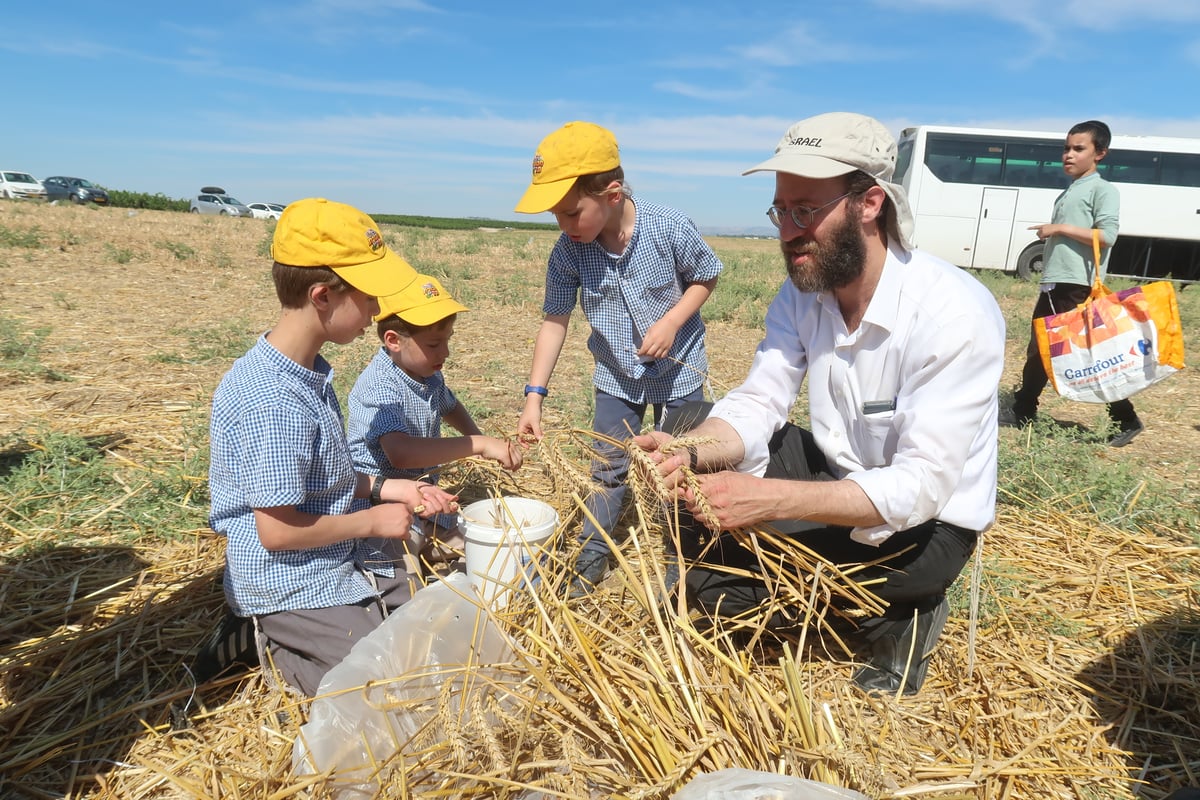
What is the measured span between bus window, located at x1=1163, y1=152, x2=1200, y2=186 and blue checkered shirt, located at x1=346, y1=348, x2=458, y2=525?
18300 mm

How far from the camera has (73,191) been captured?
34.8 m

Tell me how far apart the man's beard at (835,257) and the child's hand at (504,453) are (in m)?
1.30

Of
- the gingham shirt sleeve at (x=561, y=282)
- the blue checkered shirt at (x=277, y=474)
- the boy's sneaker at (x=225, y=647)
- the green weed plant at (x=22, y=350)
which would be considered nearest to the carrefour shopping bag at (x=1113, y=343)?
the gingham shirt sleeve at (x=561, y=282)

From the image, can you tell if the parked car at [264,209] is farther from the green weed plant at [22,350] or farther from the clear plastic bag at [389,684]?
Result: the clear plastic bag at [389,684]

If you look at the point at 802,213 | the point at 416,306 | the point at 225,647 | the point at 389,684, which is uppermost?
the point at 802,213

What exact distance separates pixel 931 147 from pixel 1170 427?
12685mm

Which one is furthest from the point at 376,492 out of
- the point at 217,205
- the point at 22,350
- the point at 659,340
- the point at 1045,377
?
the point at 217,205

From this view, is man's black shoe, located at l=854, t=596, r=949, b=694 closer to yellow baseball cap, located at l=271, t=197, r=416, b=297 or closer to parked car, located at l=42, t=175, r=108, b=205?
yellow baseball cap, located at l=271, t=197, r=416, b=297

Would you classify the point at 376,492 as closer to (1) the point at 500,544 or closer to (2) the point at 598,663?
(1) the point at 500,544

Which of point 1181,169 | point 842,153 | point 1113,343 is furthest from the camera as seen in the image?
point 1181,169

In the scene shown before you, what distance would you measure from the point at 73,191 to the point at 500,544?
A: 41.9m

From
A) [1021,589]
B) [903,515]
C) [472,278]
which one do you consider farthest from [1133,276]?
[903,515]

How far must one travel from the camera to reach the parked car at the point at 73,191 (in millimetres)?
34281

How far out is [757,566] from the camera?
2289 millimetres
